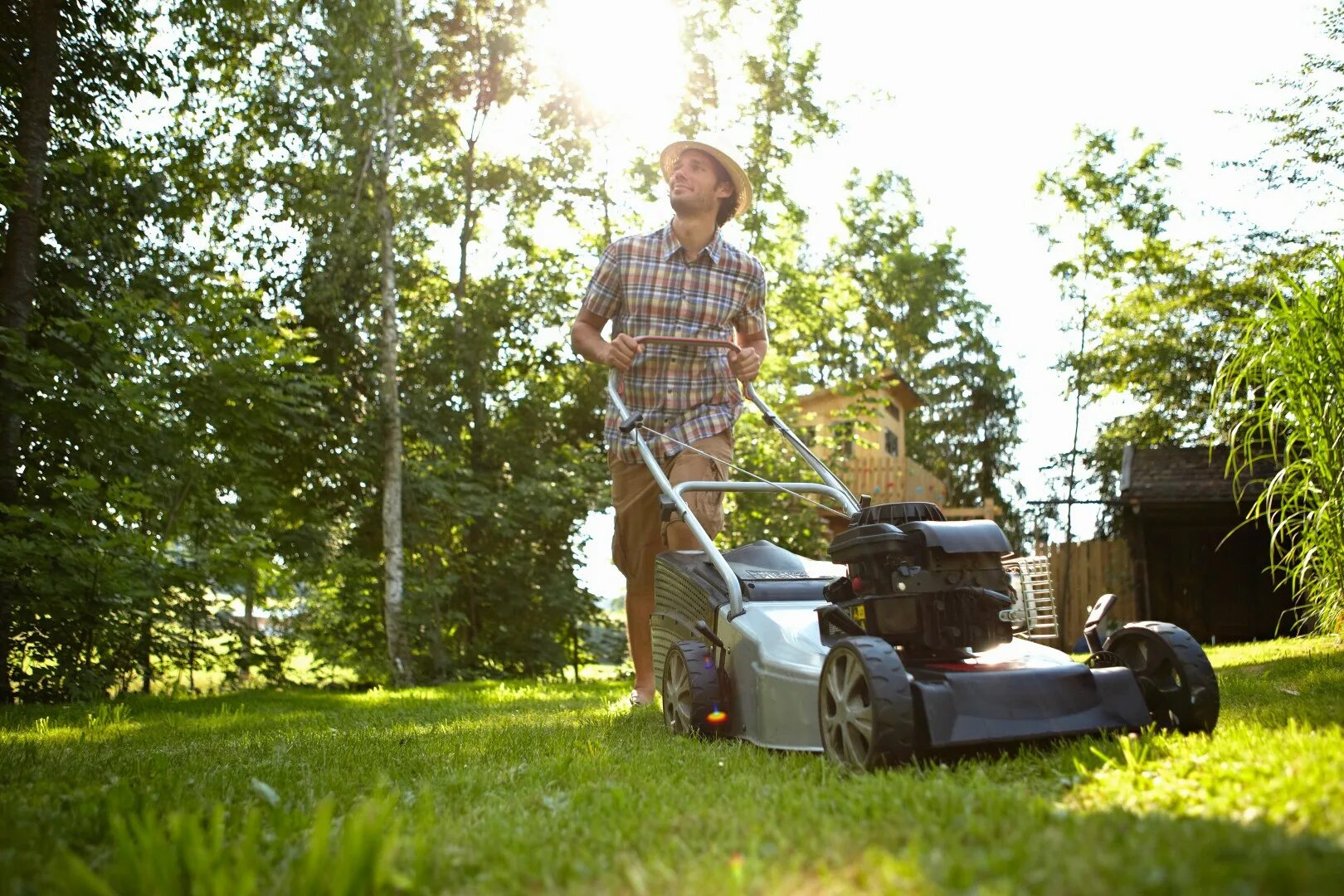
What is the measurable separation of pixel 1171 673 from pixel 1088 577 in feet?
44.9

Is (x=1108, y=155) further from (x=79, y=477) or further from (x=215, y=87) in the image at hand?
(x=79, y=477)

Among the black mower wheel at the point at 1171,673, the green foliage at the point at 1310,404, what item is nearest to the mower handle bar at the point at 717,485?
the black mower wheel at the point at 1171,673

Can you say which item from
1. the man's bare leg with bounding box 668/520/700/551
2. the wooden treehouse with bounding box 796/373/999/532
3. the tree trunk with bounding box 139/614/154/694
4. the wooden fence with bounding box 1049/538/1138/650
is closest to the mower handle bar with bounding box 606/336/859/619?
the man's bare leg with bounding box 668/520/700/551

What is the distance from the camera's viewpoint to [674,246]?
463 centimetres

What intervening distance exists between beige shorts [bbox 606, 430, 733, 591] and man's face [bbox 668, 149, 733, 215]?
96cm

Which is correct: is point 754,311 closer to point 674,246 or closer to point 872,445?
point 674,246

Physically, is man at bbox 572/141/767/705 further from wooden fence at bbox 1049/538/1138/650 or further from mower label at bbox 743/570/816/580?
wooden fence at bbox 1049/538/1138/650

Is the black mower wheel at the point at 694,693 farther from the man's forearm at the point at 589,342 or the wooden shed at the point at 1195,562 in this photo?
the wooden shed at the point at 1195,562

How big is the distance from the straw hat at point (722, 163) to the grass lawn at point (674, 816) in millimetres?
2374

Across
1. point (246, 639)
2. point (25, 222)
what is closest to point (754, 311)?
point (25, 222)

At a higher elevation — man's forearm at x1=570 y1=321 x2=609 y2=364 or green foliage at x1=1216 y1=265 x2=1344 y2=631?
man's forearm at x1=570 y1=321 x2=609 y2=364

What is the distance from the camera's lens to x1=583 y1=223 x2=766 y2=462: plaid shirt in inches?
180

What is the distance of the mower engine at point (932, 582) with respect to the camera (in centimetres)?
265

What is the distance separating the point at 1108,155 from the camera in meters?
19.8
